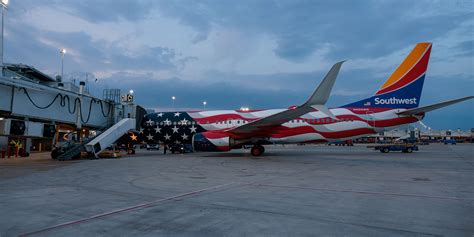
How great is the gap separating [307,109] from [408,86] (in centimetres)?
1174

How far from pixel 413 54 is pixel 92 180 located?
23617 millimetres

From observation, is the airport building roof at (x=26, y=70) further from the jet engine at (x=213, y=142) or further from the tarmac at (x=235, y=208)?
the tarmac at (x=235, y=208)

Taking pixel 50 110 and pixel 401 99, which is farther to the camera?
pixel 401 99

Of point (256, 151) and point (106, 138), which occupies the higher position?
point (106, 138)

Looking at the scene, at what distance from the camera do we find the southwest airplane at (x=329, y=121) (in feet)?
67.3

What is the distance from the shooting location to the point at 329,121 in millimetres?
21859

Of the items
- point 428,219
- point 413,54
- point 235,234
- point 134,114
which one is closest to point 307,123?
point 413,54

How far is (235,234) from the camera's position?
4.25m

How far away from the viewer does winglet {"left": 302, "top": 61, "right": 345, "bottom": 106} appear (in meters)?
13.6

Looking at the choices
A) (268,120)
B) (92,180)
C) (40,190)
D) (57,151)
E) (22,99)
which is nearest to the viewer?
(40,190)

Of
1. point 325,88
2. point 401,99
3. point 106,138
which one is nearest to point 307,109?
point 325,88

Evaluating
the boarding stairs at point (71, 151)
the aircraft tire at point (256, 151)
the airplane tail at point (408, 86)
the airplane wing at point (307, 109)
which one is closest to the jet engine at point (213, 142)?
the airplane wing at point (307, 109)

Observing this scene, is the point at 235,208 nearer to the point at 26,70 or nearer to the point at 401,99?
the point at 401,99

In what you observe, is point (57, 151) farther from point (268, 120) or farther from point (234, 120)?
point (268, 120)
